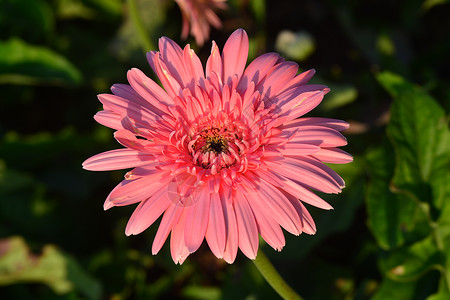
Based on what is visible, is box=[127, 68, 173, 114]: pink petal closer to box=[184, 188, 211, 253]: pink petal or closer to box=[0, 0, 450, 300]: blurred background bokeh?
box=[184, 188, 211, 253]: pink petal

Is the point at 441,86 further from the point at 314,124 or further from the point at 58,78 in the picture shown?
the point at 58,78

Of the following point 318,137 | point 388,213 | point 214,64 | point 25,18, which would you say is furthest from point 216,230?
point 25,18

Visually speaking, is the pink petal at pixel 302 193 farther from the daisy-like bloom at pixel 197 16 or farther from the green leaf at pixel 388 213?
the daisy-like bloom at pixel 197 16

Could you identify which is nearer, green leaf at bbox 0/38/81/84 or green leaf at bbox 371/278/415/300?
green leaf at bbox 371/278/415/300

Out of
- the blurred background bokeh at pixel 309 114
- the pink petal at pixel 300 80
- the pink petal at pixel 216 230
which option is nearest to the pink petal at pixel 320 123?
the pink petal at pixel 300 80

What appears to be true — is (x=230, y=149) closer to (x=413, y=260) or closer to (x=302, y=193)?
(x=302, y=193)

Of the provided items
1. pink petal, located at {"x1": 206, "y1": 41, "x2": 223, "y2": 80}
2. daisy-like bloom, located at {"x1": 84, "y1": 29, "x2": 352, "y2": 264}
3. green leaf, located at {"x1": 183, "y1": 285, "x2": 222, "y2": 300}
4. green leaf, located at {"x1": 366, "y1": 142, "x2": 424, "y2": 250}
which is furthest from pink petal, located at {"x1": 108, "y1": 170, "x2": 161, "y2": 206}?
green leaf, located at {"x1": 183, "y1": 285, "x2": 222, "y2": 300}

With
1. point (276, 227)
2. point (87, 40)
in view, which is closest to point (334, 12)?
point (87, 40)
